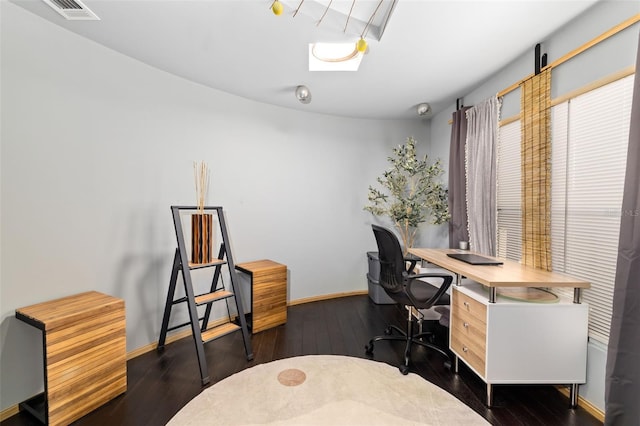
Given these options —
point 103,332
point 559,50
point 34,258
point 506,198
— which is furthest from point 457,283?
point 34,258

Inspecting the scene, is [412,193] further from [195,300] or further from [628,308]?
[195,300]

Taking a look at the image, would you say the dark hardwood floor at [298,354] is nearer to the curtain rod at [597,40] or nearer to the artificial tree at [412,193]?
the artificial tree at [412,193]

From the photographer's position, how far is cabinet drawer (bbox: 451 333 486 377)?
1.86 meters

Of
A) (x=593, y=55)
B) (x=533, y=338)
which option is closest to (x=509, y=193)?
(x=593, y=55)

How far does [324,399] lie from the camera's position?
6.17ft

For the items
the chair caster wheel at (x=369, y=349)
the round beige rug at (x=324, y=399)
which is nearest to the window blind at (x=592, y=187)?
the round beige rug at (x=324, y=399)

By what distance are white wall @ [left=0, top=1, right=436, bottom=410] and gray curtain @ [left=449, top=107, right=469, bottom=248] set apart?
108 cm

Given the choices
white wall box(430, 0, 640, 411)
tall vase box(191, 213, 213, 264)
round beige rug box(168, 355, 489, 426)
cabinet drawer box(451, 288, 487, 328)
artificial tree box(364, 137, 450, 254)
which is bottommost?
round beige rug box(168, 355, 489, 426)

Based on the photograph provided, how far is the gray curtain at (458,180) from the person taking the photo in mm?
3086

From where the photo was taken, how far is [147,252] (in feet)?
8.19

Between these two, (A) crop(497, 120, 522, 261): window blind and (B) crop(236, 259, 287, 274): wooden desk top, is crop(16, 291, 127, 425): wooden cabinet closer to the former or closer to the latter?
(B) crop(236, 259, 287, 274): wooden desk top

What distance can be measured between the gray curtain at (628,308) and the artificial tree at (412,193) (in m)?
1.84

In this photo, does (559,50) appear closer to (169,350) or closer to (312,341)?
(312,341)

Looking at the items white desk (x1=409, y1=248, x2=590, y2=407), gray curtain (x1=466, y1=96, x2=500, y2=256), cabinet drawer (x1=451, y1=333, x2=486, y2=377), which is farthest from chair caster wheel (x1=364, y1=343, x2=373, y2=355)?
gray curtain (x1=466, y1=96, x2=500, y2=256)
